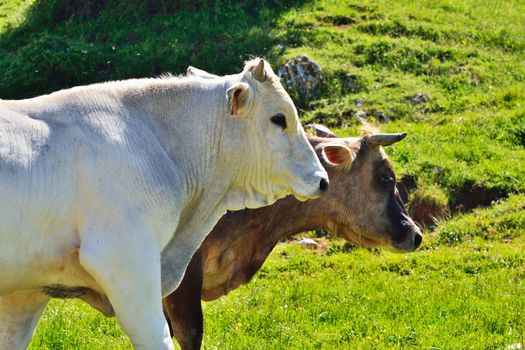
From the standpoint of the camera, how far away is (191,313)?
29.2ft

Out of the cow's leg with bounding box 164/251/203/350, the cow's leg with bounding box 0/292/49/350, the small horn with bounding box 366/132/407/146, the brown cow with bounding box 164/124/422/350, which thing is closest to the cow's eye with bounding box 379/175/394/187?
the brown cow with bounding box 164/124/422/350

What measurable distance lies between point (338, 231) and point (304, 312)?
107cm

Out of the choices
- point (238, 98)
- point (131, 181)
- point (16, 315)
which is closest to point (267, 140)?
point (238, 98)

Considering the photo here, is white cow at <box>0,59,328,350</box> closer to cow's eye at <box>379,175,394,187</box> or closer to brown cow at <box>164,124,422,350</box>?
brown cow at <box>164,124,422,350</box>

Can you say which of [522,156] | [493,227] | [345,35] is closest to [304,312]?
[493,227]

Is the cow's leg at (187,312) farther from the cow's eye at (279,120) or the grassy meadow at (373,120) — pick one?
the cow's eye at (279,120)

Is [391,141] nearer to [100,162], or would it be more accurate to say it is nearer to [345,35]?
[100,162]

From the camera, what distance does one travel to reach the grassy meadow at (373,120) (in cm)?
1014

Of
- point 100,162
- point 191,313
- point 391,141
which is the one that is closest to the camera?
point 100,162

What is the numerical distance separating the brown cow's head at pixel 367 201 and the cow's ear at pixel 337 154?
4cm

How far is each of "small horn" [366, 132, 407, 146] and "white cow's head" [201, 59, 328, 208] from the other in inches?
109

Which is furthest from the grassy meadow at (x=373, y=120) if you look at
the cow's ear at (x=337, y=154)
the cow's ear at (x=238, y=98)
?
the cow's ear at (x=238, y=98)

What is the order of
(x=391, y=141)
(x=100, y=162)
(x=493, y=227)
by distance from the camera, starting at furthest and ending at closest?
(x=493, y=227) → (x=391, y=141) → (x=100, y=162)

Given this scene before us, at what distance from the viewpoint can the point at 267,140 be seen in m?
7.10
